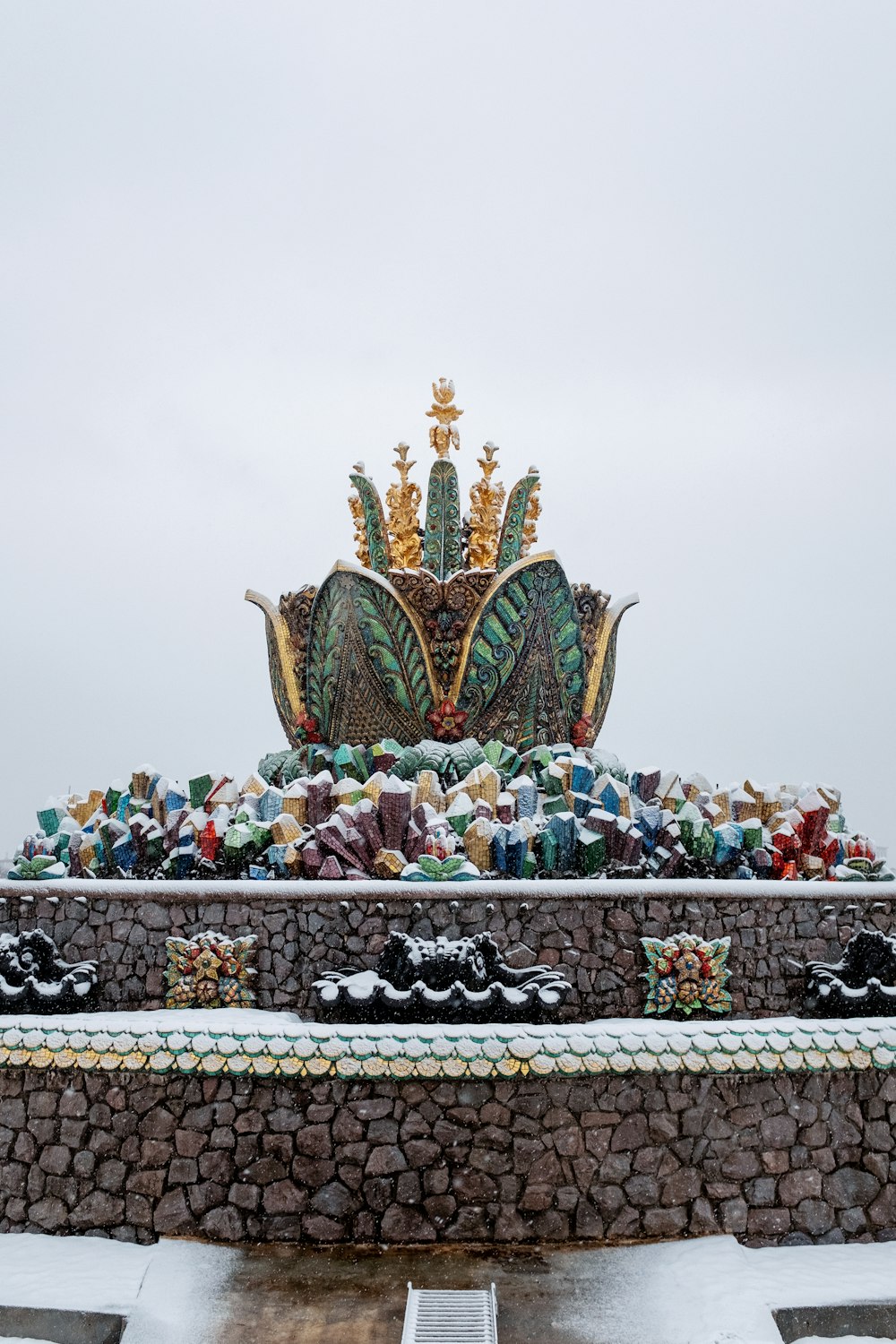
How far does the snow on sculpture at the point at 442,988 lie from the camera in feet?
16.1

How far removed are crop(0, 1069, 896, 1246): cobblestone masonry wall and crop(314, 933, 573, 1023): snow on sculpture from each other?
0.30 metres

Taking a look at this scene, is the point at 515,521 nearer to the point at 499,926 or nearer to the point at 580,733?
the point at 580,733

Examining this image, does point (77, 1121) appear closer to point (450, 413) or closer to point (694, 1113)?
point (694, 1113)

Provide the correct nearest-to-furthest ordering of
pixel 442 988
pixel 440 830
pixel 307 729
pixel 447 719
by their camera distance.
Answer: pixel 442 988, pixel 440 830, pixel 447 719, pixel 307 729

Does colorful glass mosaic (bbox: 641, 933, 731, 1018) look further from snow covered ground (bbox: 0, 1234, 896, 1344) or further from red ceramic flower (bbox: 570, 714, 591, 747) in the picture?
red ceramic flower (bbox: 570, 714, 591, 747)

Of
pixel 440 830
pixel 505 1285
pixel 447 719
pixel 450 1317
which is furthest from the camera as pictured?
pixel 447 719

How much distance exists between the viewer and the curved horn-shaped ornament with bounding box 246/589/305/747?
8781 millimetres

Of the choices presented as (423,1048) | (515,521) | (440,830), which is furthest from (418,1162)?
(515,521)

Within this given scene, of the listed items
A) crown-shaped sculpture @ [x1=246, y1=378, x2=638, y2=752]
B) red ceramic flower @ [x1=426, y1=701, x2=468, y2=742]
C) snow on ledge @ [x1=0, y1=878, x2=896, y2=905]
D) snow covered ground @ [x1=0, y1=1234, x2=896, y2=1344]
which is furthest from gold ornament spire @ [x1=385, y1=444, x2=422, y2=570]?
snow covered ground @ [x1=0, y1=1234, x2=896, y2=1344]

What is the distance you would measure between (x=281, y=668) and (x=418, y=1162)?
16.0 ft

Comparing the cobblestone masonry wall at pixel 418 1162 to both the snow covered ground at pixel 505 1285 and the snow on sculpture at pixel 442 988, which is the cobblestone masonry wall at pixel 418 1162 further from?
the snow on sculpture at pixel 442 988

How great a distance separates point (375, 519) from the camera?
8898mm

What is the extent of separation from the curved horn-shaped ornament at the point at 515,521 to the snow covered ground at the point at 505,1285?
5340mm

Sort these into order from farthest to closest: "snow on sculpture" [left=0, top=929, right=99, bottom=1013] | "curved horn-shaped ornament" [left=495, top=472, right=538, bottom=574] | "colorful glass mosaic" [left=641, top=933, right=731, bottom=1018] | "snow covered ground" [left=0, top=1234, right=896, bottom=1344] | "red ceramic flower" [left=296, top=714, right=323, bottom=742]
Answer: "curved horn-shaped ornament" [left=495, top=472, right=538, bottom=574], "red ceramic flower" [left=296, top=714, right=323, bottom=742], "colorful glass mosaic" [left=641, top=933, right=731, bottom=1018], "snow on sculpture" [left=0, top=929, right=99, bottom=1013], "snow covered ground" [left=0, top=1234, right=896, bottom=1344]
